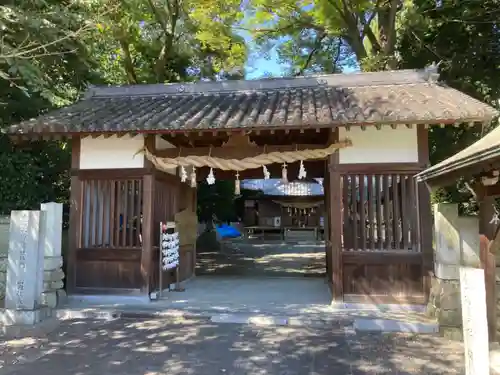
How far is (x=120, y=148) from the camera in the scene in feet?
29.0

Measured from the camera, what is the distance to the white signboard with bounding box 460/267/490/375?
3.76 metres

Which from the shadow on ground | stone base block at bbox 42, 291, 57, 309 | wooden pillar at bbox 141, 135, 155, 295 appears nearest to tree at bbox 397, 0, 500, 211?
the shadow on ground

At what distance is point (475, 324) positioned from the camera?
3.85 meters

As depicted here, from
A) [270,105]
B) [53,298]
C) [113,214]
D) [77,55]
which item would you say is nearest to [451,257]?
[270,105]

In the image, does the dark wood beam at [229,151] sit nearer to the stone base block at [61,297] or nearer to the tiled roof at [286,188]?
the stone base block at [61,297]

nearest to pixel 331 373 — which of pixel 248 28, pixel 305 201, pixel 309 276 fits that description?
pixel 309 276

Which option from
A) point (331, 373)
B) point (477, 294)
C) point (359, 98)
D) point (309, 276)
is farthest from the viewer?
point (309, 276)

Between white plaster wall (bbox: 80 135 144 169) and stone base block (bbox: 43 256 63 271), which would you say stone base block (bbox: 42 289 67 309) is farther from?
white plaster wall (bbox: 80 135 144 169)

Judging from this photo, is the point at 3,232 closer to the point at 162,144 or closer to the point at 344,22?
the point at 162,144

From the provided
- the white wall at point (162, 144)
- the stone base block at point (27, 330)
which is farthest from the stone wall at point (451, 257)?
the stone base block at point (27, 330)

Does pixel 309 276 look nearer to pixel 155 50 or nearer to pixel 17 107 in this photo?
pixel 17 107

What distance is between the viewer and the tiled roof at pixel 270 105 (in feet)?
24.5

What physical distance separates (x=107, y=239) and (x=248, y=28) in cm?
1054

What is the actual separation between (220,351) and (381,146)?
479cm
